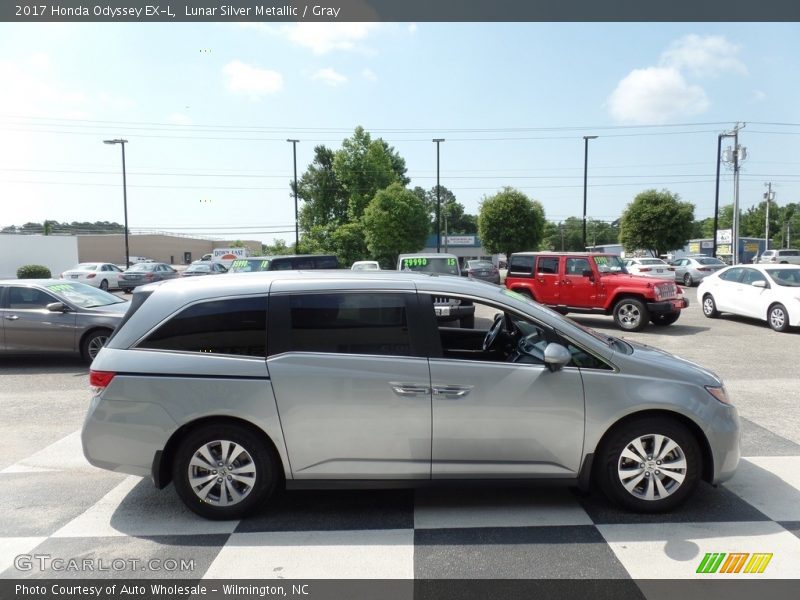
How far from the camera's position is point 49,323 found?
363 inches

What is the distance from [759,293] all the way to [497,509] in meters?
12.4

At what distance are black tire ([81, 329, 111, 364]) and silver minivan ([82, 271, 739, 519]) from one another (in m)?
6.13

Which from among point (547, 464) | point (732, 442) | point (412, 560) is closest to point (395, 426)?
point (412, 560)

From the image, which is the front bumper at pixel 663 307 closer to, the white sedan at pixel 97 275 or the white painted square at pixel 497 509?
the white painted square at pixel 497 509

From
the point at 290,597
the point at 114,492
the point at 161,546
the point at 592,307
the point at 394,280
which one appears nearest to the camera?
the point at 290,597

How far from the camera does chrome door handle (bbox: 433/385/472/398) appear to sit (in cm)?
371

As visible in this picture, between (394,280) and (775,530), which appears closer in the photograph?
(775,530)

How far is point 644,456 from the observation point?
12.4 ft

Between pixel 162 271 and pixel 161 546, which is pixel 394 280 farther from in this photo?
pixel 162 271

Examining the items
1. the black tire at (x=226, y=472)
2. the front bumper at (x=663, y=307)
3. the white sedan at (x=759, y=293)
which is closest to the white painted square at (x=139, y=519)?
the black tire at (x=226, y=472)

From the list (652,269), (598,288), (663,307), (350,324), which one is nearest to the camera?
(350,324)

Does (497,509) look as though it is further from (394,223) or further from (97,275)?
(394,223)

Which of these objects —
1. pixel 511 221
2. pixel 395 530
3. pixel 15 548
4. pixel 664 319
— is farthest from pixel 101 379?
pixel 511 221

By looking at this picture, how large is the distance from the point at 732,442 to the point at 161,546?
3.94 m
